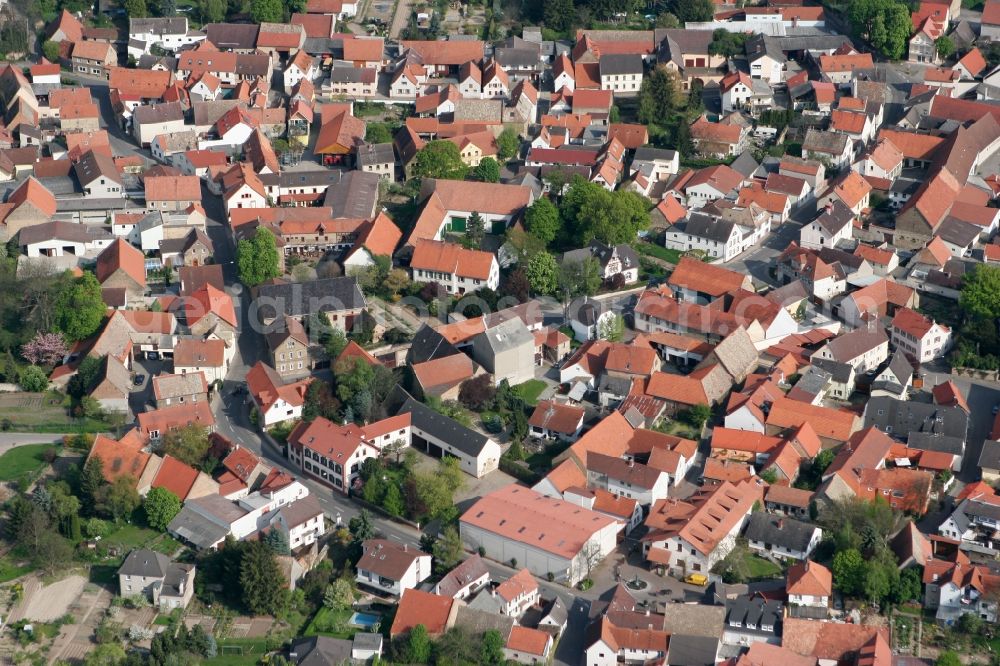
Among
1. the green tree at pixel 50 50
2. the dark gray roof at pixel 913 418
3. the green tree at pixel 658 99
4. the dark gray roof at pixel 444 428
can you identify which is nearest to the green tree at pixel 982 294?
the dark gray roof at pixel 913 418

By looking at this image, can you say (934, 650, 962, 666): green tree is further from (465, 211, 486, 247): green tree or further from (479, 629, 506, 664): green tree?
(465, 211, 486, 247): green tree

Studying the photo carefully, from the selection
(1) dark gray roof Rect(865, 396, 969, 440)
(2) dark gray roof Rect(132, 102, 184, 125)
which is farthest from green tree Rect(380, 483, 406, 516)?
(2) dark gray roof Rect(132, 102, 184, 125)

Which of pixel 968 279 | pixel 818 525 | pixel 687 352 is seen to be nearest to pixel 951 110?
pixel 968 279

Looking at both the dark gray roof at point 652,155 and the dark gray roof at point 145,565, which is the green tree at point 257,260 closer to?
the dark gray roof at point 145,565

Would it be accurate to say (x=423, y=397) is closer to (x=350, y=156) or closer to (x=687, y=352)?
(x=687, y=352)

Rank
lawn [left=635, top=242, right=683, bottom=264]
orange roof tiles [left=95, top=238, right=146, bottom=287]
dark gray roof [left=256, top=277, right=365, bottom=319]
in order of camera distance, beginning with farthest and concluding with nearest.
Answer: lawn [left=635, top=242, right=683, bottom=264] < orange roof tiles [left=95, top=238, right=146, bottom=287] < dark gray roof [left=256, top=277, right=365, bottom=319]

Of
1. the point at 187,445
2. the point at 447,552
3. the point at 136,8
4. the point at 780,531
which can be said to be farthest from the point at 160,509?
the point at 136,8
